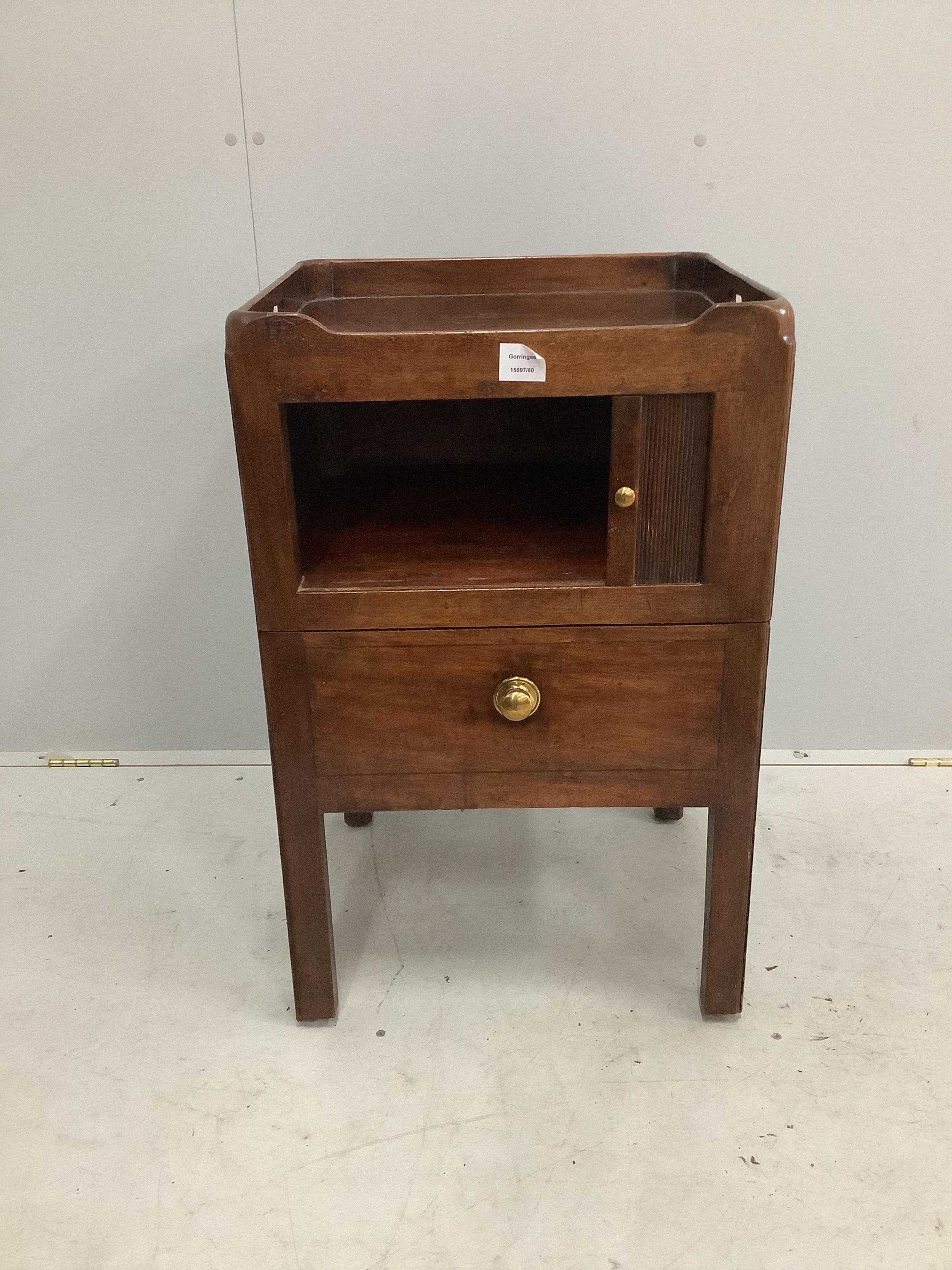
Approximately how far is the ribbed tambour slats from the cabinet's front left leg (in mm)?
359

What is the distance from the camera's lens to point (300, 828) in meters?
1.12

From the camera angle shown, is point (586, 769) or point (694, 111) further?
point (694, 111)

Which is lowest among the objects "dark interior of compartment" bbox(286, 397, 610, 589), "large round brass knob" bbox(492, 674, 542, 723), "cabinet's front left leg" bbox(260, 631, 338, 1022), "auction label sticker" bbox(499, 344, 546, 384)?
"cabinet's front left leg" bbox(260, 631, 338, 1022)

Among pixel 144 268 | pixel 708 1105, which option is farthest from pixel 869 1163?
pixel 144 268

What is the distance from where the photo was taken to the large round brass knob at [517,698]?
41.1 inches

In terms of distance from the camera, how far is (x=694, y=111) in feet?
4.62

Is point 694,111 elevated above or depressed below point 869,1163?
above

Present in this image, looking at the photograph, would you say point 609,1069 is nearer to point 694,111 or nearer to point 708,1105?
point 708,1105

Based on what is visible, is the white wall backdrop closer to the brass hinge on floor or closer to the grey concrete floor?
the brass hinge on floor

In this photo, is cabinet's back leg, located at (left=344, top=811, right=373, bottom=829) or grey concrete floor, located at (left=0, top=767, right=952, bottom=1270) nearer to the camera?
grey concrete floor, located at (left=0, top=767, right=952, bottom=1270)

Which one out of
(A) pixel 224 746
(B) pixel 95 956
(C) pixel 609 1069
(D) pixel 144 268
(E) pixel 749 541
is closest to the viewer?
(E) pixel 749 541

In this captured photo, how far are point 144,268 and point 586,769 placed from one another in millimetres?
968

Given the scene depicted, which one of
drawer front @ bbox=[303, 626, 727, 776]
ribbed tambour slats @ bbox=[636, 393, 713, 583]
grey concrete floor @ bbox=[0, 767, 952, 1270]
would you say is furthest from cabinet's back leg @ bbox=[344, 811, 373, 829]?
ribbed tambour slats @ bbox=[636, 393, 713, 583]

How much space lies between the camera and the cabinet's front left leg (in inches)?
41.5
